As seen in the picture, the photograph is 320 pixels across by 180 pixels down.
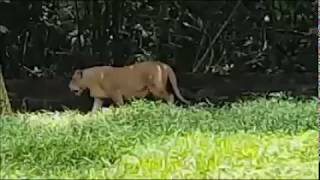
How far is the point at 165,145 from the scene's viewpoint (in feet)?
14.7

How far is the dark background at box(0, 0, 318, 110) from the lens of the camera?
882 cm

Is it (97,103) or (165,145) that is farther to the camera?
(97,103)

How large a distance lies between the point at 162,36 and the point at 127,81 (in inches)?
67.6

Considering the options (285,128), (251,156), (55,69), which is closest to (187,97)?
(55,69)

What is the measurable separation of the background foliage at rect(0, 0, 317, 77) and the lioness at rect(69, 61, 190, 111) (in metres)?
1.47

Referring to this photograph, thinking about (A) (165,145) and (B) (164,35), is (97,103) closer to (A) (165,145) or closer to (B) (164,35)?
(B) (164,35)

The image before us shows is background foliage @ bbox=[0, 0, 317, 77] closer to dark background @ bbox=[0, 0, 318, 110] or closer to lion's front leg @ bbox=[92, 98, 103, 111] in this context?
dark background @ bbox=[0, 0, 318, 110]

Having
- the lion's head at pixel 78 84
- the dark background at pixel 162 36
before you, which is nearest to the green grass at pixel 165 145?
the lion's head at pixel 78 84

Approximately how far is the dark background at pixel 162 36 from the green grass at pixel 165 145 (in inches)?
115

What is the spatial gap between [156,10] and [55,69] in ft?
4.18

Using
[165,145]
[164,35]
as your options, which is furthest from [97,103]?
[165,145]

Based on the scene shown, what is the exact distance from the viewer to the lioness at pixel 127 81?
7250 millimetres

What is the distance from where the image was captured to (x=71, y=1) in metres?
9.07

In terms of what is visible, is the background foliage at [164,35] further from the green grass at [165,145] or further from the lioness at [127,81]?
the green grass at [165,145]
